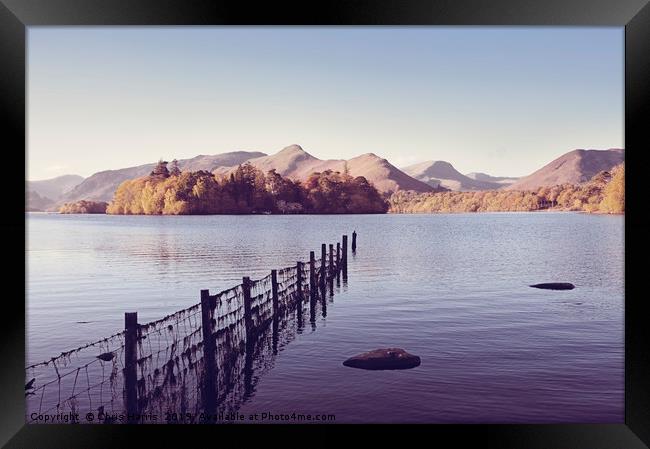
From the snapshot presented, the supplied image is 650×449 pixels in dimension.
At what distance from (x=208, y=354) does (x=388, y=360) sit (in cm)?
239

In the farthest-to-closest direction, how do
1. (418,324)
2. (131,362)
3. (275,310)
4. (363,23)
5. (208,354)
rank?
(418,324), (275,310), (208,354), (131,362), (363,23)

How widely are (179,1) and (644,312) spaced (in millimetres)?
4267

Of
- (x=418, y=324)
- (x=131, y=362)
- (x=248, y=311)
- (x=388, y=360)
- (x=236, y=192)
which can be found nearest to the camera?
(x=131, y=362)

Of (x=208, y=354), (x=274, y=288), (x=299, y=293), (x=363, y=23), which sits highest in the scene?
(x=363, y=23)

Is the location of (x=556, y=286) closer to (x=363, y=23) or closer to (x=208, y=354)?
(x=208, y=354)

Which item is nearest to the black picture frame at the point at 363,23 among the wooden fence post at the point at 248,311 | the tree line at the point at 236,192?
the wooden fence post at the point at 248,311

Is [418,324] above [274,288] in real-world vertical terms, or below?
below

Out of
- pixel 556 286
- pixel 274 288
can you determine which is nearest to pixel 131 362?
pixel 274 288

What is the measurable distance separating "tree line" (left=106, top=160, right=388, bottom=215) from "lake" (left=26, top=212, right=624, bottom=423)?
23.2 m

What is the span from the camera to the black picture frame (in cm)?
473

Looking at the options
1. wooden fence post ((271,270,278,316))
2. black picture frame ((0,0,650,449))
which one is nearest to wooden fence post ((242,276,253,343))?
wooden fence post ((271,270,278,316))

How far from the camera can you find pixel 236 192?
60.9 meters

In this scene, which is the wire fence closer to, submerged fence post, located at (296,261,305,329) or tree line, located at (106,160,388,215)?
submerged fence post, located at (296,261,305,329)

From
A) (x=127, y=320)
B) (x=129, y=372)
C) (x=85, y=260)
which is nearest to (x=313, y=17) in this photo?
(x=127, y=320)
